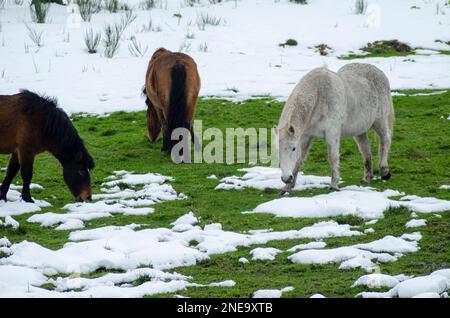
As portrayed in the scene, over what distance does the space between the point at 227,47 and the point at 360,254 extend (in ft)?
43.9

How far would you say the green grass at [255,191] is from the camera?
6469 millimetres

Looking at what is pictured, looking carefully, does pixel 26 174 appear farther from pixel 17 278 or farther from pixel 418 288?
pixel 418 288

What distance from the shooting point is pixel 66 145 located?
974 cm

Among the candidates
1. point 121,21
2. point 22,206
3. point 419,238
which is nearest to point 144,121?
point 22,206

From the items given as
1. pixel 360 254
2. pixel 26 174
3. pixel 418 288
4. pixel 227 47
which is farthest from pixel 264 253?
pixel 227 47

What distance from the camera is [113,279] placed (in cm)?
635

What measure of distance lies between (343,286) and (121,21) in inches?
622

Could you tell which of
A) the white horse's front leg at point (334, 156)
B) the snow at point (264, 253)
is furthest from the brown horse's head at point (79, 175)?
the snow at point (264, 253)

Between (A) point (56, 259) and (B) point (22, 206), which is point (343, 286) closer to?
(A) point (56, 259)

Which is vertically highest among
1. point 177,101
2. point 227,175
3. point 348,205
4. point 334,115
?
point 334,115

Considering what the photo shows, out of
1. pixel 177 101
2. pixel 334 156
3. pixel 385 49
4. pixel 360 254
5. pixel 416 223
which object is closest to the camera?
pixel 360 254

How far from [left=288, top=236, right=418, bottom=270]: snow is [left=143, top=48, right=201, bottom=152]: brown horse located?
5.20 metres

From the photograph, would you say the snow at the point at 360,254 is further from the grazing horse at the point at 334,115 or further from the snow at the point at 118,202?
the snow at the point at 118,202

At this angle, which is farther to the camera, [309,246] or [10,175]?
[10,175]
